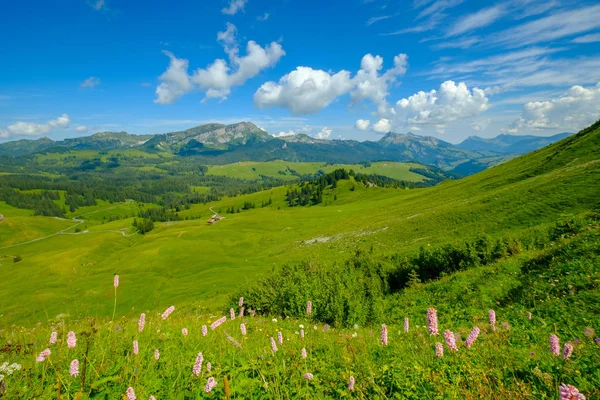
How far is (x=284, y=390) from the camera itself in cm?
450

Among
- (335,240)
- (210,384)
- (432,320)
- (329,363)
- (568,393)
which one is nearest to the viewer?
(568,393)

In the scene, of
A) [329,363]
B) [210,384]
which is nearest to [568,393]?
[210,384]

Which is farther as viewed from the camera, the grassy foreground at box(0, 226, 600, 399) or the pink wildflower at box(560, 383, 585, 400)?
the grassy foreground at box(0, 226, 600, 399)

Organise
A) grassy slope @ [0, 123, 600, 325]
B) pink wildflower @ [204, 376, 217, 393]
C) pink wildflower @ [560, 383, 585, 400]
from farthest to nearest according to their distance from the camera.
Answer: grassy slope @ [0, 123, 600, 325] < pink wildflower @ [204, 376, 217, 393] < pink wildflower @ [560, 383, 585, 400]

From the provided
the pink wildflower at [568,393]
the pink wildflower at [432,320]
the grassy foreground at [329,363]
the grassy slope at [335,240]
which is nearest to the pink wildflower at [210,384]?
the grassy foreground at [329,363]

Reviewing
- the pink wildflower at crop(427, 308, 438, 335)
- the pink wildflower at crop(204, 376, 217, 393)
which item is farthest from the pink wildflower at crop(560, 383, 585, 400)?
the pink wildflower at crop(204, 376, 217, 393)

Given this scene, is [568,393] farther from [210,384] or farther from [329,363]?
[329,363]

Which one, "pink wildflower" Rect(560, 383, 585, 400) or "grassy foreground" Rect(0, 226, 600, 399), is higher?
"pink wildflower" Rect(560, 383, 585, 400)

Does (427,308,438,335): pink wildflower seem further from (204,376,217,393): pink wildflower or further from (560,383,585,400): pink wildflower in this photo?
(204,376,217,393): pink wildflower

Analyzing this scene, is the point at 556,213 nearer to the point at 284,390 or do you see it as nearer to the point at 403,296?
the point at 403,296

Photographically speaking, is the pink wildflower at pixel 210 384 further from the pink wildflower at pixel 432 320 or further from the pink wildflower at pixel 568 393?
the pink wildflower at pixel 568 393

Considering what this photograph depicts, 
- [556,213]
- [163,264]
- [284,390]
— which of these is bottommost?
[163,264]

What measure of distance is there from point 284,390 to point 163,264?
82.0 metres

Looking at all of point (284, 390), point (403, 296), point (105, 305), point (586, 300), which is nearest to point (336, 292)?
point (403, 296)
